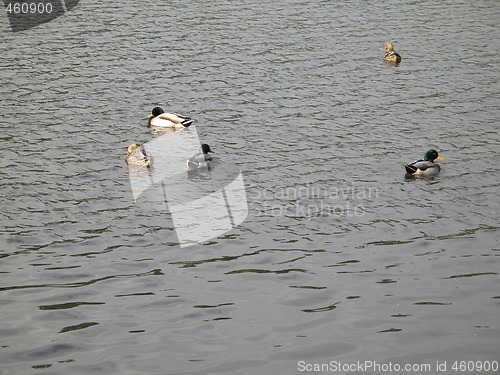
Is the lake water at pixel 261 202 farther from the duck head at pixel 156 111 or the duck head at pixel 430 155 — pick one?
the duck head at pixel 430 155

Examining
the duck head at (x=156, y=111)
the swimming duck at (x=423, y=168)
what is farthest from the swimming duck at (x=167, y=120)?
the swimming duck at (x=423, y=168)

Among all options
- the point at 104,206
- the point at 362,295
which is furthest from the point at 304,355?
the point at 104,206

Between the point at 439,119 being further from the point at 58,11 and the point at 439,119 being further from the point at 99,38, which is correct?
the point at 58,11

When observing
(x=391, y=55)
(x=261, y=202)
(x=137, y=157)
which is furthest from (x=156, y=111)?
(x=391, y=55)

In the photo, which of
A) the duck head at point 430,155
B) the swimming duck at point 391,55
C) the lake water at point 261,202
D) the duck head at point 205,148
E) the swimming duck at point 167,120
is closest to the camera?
the lake water at point 261,202

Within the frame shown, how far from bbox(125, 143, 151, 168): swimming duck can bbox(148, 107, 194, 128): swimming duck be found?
7.93ft

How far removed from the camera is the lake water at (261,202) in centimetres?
1542

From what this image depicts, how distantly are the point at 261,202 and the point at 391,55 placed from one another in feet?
44.4

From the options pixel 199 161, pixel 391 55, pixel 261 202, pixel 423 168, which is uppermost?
pixel 391 55

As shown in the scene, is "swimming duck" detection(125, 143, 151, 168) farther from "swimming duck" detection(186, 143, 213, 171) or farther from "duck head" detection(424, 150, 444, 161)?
"duck head" detection(424, 150, 444, 161)

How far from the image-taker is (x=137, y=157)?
23.6m

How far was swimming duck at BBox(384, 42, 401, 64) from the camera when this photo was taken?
107 feet

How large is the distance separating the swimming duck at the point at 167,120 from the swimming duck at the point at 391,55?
9.46 m

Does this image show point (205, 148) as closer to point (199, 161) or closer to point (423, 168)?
point (199, 161)
